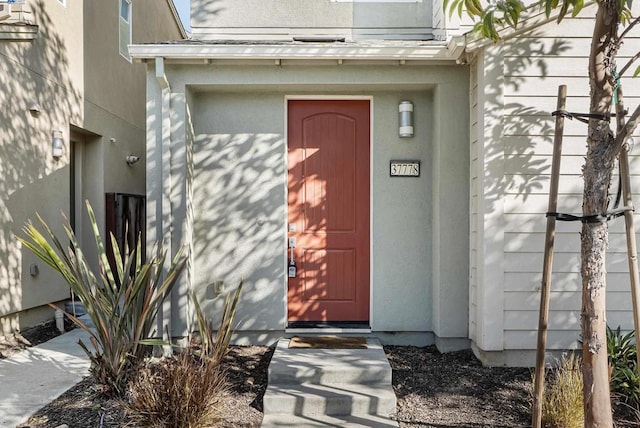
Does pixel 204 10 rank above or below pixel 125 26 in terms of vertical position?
below

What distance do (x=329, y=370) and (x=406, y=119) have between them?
8.31 ft

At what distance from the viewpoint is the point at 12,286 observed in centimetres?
518

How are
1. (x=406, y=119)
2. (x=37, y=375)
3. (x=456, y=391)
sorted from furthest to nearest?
(x=406, y=119) < (x=37, y=375) < (x=456, y=391)

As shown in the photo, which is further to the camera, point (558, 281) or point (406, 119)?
point (406, 119)

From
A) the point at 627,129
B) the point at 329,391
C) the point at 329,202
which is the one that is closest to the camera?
the point at 627,129

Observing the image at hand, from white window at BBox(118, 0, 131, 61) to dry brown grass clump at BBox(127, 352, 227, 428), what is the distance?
6448mm

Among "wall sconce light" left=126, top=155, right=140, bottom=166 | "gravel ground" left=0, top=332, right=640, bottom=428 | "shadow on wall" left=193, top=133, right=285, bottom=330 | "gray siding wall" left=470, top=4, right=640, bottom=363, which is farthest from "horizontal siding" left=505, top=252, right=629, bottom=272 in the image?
"wall sconce light" left=126, top=155, right=140, bottom=166

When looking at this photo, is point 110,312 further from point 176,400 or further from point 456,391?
Answer: point 456,391

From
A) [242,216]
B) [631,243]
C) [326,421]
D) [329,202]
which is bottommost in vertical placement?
[326,421]

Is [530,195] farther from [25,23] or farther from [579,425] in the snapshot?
[25,23]

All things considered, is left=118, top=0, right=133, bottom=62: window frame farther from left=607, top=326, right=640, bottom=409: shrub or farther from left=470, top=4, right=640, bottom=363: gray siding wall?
left=607, top=326, right=640, bottom=409: shrub

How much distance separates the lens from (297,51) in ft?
14.4

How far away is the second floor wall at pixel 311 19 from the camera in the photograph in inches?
218

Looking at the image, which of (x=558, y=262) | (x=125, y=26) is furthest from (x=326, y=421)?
(x=125, y=26)
